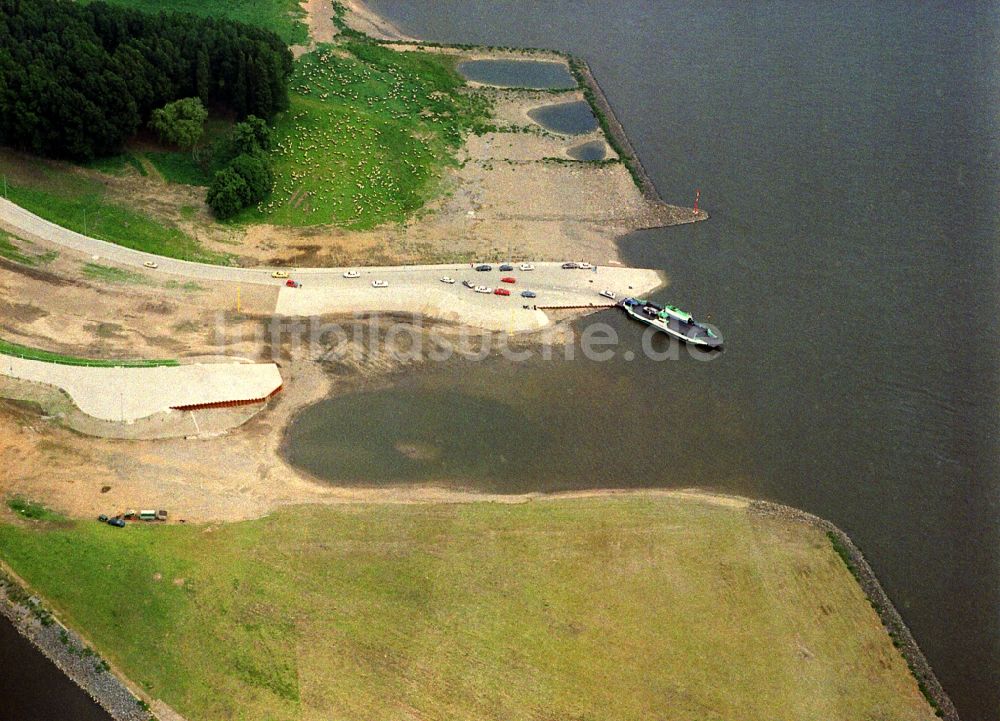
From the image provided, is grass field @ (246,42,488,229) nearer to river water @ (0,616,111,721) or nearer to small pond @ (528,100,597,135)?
small pond @ (528,100,597,135)

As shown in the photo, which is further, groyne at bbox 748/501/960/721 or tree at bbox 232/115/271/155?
tree at bbox 232/115/271/155

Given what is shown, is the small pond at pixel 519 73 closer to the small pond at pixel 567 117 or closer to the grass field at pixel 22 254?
the small pond at pixel 567 117

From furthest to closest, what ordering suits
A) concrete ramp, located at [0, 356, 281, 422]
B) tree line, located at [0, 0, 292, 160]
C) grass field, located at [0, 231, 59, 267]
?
tree line, located at [0, 0, 292, 160], grass field, located at [0, 231, 59, 267], concrete ramp, located at [0, 356, 281, 422]

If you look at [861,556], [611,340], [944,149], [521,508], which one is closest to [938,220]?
[944,149]

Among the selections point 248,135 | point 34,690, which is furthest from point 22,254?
point 34,690

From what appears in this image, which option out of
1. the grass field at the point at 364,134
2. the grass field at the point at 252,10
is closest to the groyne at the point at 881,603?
the grass field at the point at 364,134

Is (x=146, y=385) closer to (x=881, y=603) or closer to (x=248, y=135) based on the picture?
(x=248, y=135)

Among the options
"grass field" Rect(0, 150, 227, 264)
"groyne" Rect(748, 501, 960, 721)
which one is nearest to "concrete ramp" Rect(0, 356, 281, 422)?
"grass field" Rect(0, 150, 227, 264)
